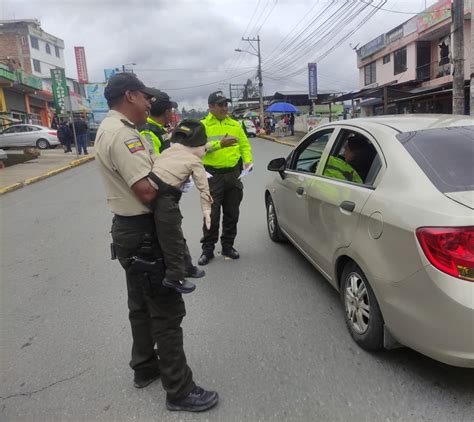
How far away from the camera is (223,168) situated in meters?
4.84

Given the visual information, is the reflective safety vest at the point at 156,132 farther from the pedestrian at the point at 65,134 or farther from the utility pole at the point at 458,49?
the pedestrian at the point at 65,134

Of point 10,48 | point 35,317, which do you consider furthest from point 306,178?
point 10,48

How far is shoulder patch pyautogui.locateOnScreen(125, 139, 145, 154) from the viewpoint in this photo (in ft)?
7.12

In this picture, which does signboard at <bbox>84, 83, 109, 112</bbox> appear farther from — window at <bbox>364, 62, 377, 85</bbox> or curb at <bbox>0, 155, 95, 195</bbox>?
curb at <bbox>0, 155, 95, 195</bbox>

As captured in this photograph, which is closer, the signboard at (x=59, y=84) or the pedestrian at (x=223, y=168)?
the pedestrian at (x=223, y=168)

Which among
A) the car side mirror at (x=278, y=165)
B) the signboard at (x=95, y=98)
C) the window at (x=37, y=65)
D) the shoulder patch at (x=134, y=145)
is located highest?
the window at (x=37, y=65)

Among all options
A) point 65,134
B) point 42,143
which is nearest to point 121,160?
point 65,134

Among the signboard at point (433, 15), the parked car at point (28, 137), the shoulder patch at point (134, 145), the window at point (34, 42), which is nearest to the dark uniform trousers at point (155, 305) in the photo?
the shoulder patch at point (134, 145)

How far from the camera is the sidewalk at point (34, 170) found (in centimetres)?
1257

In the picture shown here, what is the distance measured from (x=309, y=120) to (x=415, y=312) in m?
30.8

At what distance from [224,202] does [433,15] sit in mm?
25176

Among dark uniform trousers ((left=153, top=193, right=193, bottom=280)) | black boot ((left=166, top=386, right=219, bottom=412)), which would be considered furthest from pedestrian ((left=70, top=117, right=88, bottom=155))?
black boot ((left=166, top=386, right=219, bottom=412))

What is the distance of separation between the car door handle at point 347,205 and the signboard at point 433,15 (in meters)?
24.2

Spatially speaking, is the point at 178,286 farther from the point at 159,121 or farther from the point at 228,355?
the point at 159,121
